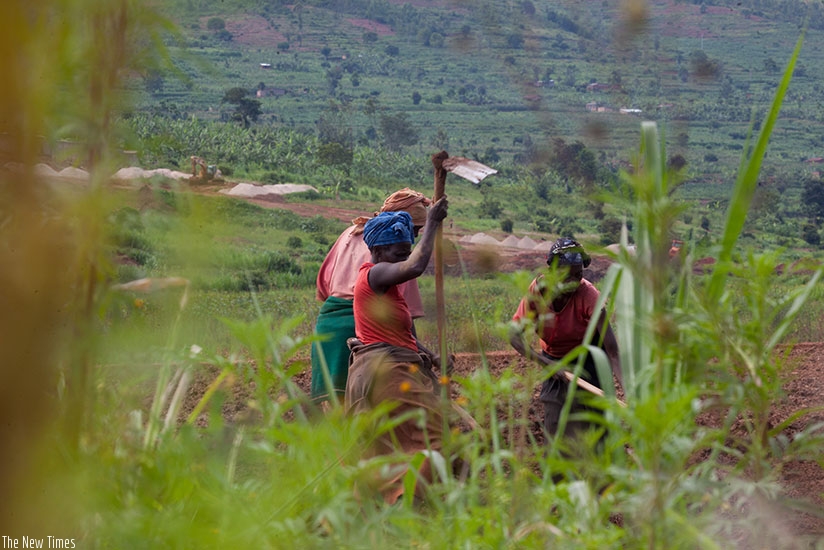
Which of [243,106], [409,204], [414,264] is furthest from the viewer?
[243,106]

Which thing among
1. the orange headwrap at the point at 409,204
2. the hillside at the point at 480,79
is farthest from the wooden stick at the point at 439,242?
the hillside at the point at 480,79

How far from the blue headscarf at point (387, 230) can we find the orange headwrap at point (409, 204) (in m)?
0.50

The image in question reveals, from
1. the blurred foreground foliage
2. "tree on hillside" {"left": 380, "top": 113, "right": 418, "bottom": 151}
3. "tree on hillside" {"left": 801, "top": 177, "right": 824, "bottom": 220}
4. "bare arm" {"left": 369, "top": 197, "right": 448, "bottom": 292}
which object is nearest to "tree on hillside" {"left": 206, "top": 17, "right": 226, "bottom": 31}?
the blurred foreground foliage

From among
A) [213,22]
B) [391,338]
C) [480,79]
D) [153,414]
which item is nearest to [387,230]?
[391,338]

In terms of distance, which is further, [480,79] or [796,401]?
[480,79]

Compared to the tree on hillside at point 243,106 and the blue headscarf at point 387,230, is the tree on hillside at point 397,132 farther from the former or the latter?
the blue headscarf at point 387,230

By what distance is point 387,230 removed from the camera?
13.0ft

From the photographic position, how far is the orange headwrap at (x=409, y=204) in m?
4.54

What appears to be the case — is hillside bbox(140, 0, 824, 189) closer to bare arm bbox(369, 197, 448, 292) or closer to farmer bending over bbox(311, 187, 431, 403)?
farmer bending over bbox(311, 187, 431, 403)

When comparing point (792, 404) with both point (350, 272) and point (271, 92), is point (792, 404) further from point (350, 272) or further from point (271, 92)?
point (271, 92)

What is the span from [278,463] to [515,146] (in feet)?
134

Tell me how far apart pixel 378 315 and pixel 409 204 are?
814 mm

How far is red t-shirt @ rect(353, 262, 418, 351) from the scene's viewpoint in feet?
13.0

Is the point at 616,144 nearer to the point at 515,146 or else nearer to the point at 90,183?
the point at 515,146
